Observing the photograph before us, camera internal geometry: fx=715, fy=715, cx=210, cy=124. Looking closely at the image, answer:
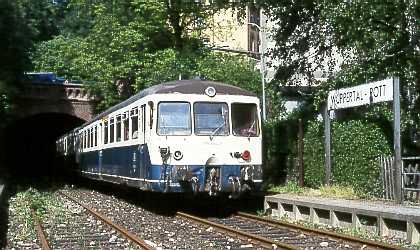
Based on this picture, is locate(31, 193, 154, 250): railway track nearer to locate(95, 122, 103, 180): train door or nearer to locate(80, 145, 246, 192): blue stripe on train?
locate(80, 145, 246, 192): blue stripe on train

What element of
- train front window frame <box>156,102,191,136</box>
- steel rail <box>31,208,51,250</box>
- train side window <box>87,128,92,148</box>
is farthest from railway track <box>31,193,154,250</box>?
train side window <box>87,128,92,148</box>

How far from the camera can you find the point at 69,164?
3662 centimetres

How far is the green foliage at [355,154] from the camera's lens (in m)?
17.4

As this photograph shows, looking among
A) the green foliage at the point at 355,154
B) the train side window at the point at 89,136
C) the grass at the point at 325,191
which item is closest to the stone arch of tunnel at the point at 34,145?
the train side window at the point at 89,136

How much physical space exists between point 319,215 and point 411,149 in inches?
190

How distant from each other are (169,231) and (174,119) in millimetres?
2853

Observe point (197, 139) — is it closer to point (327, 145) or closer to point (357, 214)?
point (357, 214)

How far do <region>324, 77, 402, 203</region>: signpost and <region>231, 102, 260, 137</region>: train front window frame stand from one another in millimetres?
2638

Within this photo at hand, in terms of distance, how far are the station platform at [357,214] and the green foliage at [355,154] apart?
1.54m

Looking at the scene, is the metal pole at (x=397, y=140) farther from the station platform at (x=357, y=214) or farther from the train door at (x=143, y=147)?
the train door at (x=143, y=147)

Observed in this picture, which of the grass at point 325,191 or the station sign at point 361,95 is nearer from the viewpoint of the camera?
the station sign at point 361,95

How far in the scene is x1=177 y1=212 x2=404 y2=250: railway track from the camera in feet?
37.0

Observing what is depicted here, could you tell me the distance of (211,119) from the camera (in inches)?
625

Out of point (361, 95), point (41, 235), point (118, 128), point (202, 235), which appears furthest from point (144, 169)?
point (361, 95)
